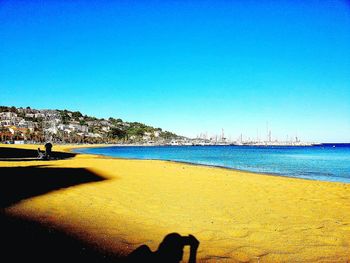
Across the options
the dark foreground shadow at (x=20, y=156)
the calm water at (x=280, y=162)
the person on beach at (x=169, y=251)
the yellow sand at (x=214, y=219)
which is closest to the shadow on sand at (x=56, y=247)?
the person on beach at (x=169, y=251)

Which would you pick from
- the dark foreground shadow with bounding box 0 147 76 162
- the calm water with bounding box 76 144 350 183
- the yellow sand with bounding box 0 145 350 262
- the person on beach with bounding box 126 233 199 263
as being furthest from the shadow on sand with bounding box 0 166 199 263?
the dark foreground shadow with bounding box 0 147 76 162

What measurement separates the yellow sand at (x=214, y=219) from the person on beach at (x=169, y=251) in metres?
0.15

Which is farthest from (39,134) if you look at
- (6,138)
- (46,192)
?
(46,192)

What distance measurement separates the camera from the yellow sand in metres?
4.96

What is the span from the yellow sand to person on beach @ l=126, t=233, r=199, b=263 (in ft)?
0.50

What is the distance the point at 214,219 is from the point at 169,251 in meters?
2.38

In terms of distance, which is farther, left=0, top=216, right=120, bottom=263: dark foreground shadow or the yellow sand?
the yellow sand

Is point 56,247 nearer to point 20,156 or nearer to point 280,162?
point 20,156

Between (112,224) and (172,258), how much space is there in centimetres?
214

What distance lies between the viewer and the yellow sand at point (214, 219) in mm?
4964

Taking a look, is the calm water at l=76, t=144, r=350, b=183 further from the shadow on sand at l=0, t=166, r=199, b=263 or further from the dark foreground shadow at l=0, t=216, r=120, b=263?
the dark foreground shadow at l=0, t=216, r=120, b=263

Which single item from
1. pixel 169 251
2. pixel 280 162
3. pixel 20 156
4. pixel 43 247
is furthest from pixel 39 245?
pixel 280 162

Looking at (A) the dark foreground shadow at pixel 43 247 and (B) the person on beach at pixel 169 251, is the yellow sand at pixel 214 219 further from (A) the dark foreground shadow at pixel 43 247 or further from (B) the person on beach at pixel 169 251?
(A) the dark foreground shadow at pixel 43 247

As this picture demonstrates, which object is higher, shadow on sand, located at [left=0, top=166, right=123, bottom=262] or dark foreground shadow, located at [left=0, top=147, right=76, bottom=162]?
dark foreground shadow, located at [left=0, top=147, right=76, bottom=162]
